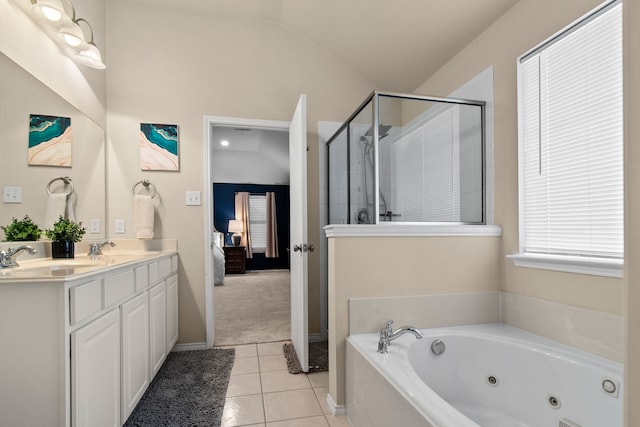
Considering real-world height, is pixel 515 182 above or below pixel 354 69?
below

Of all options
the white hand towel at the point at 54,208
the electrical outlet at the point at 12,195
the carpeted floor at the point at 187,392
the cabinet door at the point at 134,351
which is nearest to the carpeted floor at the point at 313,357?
the carpeted floor at the point at 187,392

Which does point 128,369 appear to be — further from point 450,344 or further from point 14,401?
point 450,344

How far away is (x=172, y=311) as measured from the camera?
237 cm

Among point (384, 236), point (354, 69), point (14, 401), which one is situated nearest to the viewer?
point (14, 401)

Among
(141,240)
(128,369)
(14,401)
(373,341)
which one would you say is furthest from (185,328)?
(373,341)

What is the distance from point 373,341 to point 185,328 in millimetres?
1725

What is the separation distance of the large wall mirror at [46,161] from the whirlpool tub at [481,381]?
1.87 m

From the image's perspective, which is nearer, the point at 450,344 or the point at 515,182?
the point at 450,344

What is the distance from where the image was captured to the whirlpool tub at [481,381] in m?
1.12

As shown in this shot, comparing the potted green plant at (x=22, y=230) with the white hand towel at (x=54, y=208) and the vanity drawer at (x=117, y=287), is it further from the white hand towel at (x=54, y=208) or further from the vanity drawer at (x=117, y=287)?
the vanity drawer at (x=117, y=287)

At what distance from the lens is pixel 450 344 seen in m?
1.62

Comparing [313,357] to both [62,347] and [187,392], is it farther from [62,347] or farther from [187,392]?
[62,347]

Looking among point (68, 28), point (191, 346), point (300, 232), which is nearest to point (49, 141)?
point (68, 28)

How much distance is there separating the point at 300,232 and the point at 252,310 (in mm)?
1989
